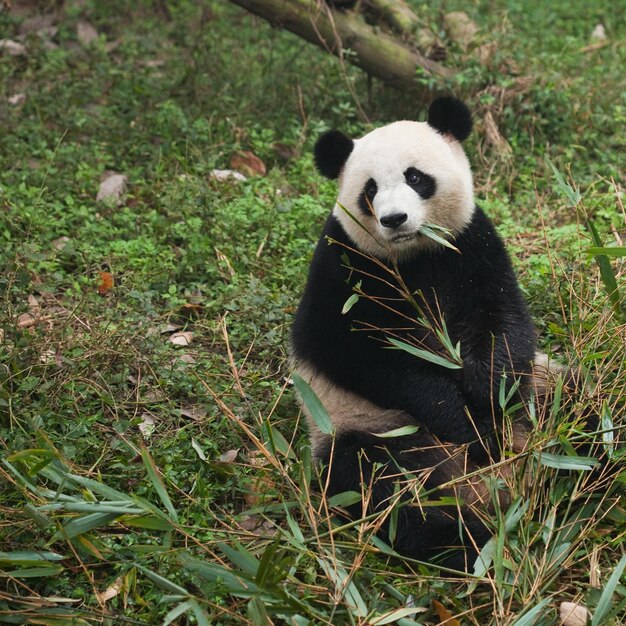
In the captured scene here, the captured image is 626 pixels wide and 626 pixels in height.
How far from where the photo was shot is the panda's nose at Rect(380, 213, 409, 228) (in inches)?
134

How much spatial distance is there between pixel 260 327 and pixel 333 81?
8.64 feet

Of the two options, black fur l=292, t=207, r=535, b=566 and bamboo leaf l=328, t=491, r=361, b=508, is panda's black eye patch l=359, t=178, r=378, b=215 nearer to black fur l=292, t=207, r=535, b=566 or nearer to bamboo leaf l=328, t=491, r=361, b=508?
black fur l=292, t=207, r=535, b=566

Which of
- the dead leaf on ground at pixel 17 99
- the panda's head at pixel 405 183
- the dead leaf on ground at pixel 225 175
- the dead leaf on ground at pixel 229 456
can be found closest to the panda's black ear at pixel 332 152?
the panda's head at pixel 405 183

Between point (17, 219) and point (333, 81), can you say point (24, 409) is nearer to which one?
point (17, 219)

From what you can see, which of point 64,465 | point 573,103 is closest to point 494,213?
point 573,103

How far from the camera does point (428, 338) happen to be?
11.8 ft

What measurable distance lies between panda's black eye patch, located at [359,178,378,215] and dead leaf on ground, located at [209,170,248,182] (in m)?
2.01

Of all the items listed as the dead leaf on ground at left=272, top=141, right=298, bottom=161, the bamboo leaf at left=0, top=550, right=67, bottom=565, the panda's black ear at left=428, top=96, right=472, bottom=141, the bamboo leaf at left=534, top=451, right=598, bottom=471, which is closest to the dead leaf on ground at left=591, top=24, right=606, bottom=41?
the dead leaf on ground at left=272, top=141, right=298, bottom=161

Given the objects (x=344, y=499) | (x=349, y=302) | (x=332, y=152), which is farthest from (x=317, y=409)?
(x=332, y=152)

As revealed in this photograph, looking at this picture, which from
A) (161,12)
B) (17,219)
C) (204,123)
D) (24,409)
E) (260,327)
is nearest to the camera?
→ (24,409)

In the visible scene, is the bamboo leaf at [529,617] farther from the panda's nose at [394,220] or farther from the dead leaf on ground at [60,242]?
the dead leaf on ground at [60,242]

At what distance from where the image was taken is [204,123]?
5.91 metres

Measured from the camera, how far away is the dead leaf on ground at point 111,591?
2982 mm

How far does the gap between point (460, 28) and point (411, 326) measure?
12.0 feet
